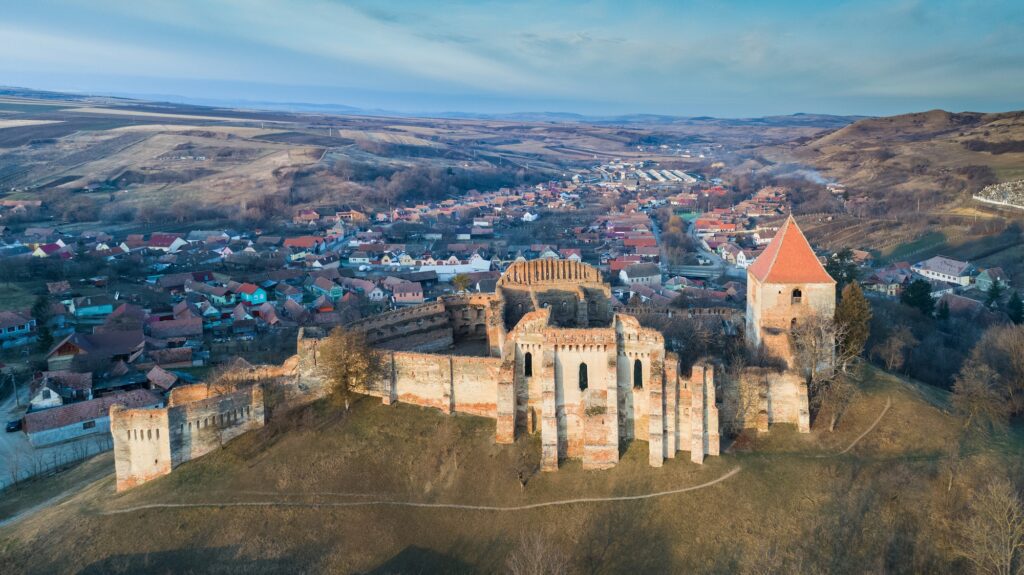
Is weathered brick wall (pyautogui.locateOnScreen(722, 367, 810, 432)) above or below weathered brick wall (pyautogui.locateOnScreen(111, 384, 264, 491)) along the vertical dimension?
above

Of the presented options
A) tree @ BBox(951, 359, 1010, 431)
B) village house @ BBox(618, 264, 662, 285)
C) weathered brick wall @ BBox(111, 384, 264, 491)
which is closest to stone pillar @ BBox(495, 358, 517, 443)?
weathered brick wall @ BBox(111, 384, 264, 491)

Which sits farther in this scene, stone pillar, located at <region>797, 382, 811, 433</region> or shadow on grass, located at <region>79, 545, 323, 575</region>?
stone pillar, located at <region>797, 382, 811, 433</region>

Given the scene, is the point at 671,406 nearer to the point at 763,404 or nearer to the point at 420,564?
the point at 763,404

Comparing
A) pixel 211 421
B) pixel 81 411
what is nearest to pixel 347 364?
pixel 211 421

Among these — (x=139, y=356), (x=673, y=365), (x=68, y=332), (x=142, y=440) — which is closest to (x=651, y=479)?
(x=673, y=365)

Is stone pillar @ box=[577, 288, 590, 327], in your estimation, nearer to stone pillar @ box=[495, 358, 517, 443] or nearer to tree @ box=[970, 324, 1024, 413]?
stone pillar @ box=[495, 358, 517, 443]

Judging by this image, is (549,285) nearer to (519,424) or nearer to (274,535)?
(519,424)
